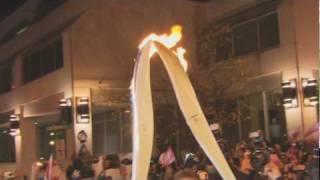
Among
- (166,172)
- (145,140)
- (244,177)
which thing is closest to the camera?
A: (145,140)

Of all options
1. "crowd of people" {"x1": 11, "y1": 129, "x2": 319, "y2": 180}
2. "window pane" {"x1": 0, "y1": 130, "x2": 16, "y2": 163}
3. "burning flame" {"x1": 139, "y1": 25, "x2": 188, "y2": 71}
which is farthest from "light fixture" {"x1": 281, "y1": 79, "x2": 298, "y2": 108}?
"burning flame" {"x1": 139, "y1": 25, "x2": 188, "y2": 71}

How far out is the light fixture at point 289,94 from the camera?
13.0 m

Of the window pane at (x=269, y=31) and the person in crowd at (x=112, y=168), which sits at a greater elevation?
the window pane at (x=269, y=31)

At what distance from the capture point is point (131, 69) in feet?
51.1

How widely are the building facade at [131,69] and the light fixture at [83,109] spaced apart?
2 cm

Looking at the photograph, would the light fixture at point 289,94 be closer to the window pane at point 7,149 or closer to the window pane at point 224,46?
the window pane at point 224,46

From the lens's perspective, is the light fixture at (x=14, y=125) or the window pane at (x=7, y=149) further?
the light fixture at (x=14, y=125)

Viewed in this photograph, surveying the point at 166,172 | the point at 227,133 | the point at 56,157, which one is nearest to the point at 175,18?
the point at 227,133

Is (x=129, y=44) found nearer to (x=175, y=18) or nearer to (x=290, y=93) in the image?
(x=175, y=18)

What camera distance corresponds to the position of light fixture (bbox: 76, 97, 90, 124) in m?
14.7

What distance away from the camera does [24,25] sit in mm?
18219

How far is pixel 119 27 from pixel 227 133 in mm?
3558

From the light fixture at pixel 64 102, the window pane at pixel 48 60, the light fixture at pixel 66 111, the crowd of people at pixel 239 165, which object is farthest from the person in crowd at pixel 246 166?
the window pane at pixel 48 60

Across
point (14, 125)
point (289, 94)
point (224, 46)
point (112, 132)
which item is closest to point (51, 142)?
point (14, 125)
